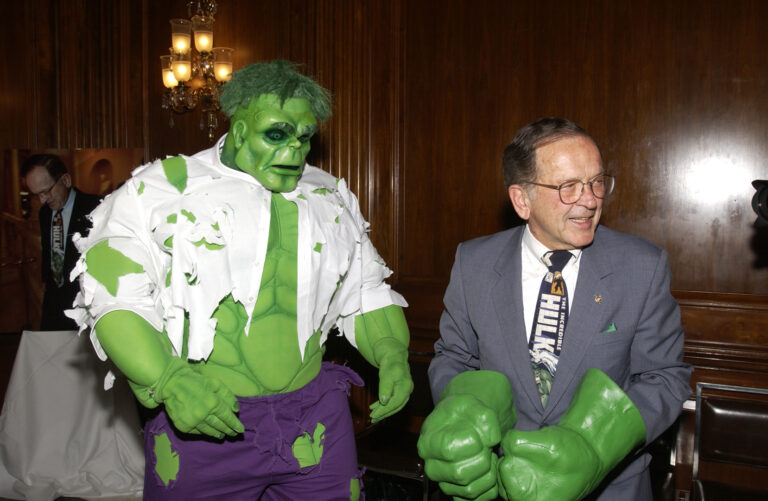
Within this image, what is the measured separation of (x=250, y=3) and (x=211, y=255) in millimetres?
2435

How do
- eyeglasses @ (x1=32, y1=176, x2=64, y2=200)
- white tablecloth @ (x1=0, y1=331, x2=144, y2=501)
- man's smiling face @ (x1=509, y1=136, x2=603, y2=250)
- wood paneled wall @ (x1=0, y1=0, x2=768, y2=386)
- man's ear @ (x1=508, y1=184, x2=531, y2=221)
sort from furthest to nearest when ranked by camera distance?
eyeglasses @ (x1=32, y1=176, x2=64, y2=200) < white tablecloth @ (x1=0, y1=331, x2=144, y2=501) < wood paneled wall @ (x1=0, y1=0, x2=768, y2=386) < man's ear @ (x1=508, y1=184, x2=531, y2=221) < man's smiling face @ (x1=509, y1=136, x2=603, y2=250)

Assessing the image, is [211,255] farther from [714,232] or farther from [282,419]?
[714,232]

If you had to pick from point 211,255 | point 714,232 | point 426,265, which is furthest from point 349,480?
point 714,232

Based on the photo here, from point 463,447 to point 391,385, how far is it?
0.52 metres

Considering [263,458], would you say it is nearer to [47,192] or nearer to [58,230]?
[58,230]

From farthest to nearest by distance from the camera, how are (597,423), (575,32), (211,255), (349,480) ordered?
(575,32) < (349,480) < (211,255) < (597,423)

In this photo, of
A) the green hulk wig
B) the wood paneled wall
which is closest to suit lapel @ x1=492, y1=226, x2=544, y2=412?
the green hulk wig

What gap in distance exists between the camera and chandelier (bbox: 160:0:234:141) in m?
3.39

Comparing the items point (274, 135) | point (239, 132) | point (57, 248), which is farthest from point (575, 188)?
point (57, 248)

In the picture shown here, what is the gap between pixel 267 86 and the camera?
1533mm

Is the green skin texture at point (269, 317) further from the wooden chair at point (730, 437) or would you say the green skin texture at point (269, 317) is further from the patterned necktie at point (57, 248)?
the patterned necktie at point (57, 248)

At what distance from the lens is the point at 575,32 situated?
2.79 meters

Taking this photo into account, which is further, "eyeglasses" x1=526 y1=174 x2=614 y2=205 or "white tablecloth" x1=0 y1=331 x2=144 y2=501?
"white tablecloth" x1=0 y1=331 x2=144 y2=501

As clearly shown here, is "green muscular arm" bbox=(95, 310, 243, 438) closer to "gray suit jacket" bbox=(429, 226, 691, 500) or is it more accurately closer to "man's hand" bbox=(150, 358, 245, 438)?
"man's hand" bbox=(150, 358, 245, 438)
